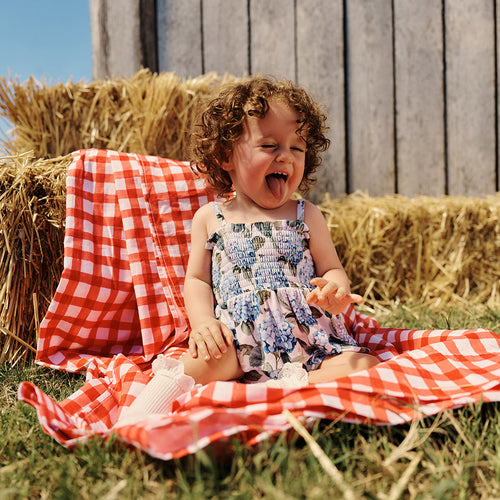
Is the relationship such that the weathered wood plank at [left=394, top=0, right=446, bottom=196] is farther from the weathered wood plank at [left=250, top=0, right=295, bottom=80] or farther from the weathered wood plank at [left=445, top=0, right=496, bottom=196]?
the weathered wood plank at [left=250, top=0, right=295, bottom=80]

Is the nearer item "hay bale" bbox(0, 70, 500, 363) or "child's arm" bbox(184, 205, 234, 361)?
"child's arm" bbox(184, 205, 234, 361)

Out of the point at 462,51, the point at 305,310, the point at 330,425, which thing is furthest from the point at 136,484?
the point at 462,51

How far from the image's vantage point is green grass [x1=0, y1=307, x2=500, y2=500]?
0.73 meters

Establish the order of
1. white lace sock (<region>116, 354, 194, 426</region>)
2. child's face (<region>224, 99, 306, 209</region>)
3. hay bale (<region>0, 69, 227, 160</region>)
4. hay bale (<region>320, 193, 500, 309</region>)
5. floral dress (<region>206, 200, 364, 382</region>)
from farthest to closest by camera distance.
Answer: hay bale (<region>320, 193, 500, 309</region>), hay bale (<region>0, 69, 227, 160</region>), child's face (<region>224, 99, 306, 209</region>), floral dress (<region>206, 200, 364, 382</region>), white lace sock (<region>116, 354, 194, 426</region>)

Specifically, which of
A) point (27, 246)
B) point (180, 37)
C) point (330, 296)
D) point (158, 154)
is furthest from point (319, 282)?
point (180, 37)

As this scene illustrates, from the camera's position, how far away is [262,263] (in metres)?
1.37

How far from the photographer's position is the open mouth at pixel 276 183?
4.65ft

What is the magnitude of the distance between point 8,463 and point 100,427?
24 cm

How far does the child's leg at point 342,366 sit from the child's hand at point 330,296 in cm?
13

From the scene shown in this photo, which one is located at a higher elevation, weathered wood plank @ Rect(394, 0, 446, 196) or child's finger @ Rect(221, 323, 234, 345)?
weathered wood plank @ Rect(394, 0, 446, 196)

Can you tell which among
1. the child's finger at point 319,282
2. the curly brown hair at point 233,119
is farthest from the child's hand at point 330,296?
the curly brown hair at point 233,119

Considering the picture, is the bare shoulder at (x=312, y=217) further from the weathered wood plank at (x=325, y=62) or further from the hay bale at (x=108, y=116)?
the weathered wood plank at (x=325, y=62)

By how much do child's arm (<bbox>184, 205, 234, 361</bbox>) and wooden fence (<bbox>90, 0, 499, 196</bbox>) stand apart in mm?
1421

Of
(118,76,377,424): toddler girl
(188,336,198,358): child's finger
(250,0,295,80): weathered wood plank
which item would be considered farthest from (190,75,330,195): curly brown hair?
(250,0,295,80): weathered wood plank
